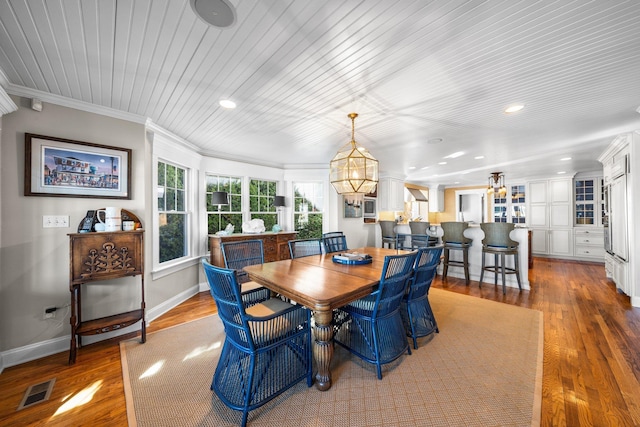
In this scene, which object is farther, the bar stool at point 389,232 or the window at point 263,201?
the bar stool at point 389,232

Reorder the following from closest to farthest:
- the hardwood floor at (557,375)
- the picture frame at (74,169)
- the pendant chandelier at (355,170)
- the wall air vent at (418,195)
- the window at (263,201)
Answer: the hardwood floor at (557,375) < the picture frame at (74,169) < the pendant chandelier at (355,170) < the window at (263,201) < the wall air vent at (418,195)

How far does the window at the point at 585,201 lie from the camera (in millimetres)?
6723

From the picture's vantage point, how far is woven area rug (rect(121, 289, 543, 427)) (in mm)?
1619

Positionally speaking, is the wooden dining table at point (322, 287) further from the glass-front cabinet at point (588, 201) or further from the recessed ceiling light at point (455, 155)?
the glass-front cabinet at point (588, 201)

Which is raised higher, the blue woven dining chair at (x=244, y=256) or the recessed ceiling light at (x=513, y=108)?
the recessed ceiling light at (x=513, y=108)

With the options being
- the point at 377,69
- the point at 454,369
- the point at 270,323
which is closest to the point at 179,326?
the point at 270,323

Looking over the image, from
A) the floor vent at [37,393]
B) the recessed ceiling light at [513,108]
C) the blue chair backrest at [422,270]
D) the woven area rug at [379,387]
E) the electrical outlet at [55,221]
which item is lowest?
the floor vent at [37,393]

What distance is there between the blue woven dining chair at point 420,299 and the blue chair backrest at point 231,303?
1.59m

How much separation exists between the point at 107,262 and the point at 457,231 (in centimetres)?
514

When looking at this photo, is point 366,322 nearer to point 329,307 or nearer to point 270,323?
point 329,307

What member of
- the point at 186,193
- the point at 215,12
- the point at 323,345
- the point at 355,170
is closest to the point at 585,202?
the point at 355,170

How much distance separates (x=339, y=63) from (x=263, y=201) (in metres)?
3.77

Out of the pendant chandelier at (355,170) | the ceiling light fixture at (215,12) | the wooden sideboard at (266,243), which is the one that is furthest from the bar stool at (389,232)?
the ceiling light fixture at (215,12)

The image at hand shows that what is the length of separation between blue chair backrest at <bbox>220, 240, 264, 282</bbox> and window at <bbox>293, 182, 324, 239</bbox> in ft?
8.39
